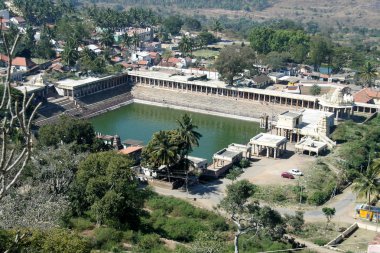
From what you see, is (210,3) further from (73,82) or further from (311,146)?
(311,146)

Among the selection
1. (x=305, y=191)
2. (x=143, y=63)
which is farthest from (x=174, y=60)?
(x=305, y=191)

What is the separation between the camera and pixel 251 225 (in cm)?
2723

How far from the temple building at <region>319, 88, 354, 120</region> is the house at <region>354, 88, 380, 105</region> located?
5009 mm

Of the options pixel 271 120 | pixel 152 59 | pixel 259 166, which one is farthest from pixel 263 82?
pixel 259 166

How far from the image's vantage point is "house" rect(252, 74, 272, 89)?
64.0m

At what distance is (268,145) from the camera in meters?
42.5

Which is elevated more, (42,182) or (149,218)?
(42,182)

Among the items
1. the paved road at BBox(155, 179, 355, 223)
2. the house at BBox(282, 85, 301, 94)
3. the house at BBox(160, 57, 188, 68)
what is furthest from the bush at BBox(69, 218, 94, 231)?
the house at BBox(160, 57, 188, 68)

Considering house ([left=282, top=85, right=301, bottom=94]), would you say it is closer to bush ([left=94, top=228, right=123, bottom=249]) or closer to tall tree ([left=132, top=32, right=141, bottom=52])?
tall tree ([left=132, top=32, right=141, bottom=52])

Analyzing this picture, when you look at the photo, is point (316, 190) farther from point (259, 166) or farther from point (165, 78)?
point (165, 78)

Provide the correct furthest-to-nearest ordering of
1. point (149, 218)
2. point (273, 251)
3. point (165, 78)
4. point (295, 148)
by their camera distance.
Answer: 1. point (165, 78)
2. point (295, 148)
3. point (149, 218)
4. point (273, 251)

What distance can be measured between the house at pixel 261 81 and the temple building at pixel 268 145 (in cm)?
2003

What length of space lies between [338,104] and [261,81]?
14.4 meters

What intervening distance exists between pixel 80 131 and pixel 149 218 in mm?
10063
